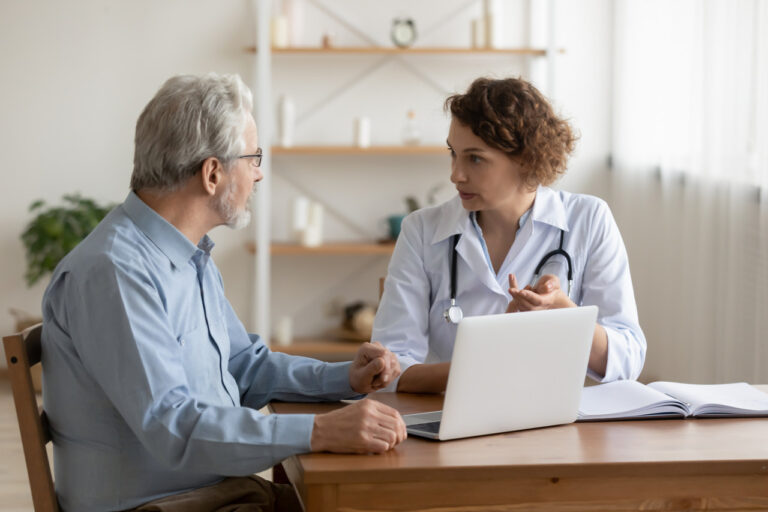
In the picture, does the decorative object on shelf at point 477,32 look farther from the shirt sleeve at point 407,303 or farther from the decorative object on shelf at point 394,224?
the shirt sleeve at point 407,303

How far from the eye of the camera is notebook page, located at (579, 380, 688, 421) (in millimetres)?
1748

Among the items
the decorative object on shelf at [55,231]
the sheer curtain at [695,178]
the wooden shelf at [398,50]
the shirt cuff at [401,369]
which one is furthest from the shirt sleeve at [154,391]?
the wooden shelf at [398,50]

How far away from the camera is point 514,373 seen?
160 centimetres

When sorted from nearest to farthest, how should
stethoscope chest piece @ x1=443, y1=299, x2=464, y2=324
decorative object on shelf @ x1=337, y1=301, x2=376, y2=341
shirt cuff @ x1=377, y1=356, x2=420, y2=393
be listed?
shirt cuff @ x1=377, y1=356, x2=420, y2=393
stethoscope chest piece @ x1=443, y1=299, x2=464, y2=324
decorative object on shelf @ x1=337, y1=301, x2=376, y2=341

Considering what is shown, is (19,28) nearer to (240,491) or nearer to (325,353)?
(325,353)

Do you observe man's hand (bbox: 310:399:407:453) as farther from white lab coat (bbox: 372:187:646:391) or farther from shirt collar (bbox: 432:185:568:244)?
shirt collar (bbox: 432:185:568:244)

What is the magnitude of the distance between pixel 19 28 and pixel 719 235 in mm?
3664

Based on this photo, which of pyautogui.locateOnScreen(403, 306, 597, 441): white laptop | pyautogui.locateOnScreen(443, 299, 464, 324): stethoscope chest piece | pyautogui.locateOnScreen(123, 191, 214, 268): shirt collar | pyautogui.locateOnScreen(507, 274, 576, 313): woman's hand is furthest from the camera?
pyautogui.locateOnScreen(443, 299, 464, 324): stethoscope chest piece

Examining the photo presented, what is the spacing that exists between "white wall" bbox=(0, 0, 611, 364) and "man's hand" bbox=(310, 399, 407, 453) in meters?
4.00

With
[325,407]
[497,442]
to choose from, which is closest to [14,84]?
[325,407]

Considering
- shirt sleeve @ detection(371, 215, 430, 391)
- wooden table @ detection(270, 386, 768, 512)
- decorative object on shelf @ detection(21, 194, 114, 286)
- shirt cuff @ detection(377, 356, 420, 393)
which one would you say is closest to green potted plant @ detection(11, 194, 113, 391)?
decorative object on shelf @ detection(21, 194, 114, 286)

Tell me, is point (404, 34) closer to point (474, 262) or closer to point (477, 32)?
point (477, 32)

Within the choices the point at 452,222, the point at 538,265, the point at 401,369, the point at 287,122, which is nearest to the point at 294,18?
the point at 287,122

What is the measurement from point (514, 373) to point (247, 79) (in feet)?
13.4
